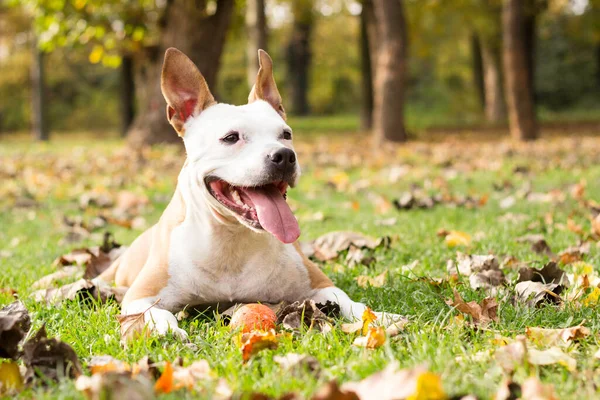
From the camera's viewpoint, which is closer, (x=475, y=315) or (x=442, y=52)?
(x=475, y=315)

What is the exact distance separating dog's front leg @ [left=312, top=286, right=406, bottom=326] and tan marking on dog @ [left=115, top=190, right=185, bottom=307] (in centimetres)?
79

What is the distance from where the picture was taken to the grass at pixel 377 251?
2396 mm

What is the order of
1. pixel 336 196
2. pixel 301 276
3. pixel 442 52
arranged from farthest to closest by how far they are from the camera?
1. pixel 442 52
2. pixel 336 196
3. pixel 301 276

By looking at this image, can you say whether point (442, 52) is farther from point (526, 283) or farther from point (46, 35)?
point (526, 283)

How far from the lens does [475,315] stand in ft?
9.80

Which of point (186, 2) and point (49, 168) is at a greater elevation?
point (186, 2)

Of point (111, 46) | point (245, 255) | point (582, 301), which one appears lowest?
point (582, 301)

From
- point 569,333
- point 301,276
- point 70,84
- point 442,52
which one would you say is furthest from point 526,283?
point 70,84

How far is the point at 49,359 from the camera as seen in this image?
8.12 feet

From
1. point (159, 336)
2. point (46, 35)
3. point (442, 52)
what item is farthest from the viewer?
point (442, 52)

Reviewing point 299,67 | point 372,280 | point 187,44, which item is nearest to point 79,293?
point 372,280

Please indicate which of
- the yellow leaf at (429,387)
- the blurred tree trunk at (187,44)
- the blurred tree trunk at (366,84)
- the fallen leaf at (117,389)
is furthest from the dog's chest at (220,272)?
the blurred tree trunk at (366,84)

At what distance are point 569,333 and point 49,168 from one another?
10271 mm

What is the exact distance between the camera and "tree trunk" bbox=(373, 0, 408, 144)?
1457cm
